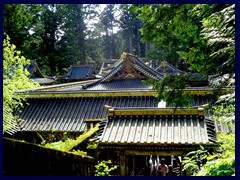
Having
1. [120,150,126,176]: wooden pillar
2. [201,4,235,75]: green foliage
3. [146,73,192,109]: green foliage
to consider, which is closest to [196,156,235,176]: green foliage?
[146,73,192,109]: green foliage

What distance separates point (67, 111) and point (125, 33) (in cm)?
2811

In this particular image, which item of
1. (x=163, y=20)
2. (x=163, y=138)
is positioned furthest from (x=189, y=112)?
(x=163, y=20)

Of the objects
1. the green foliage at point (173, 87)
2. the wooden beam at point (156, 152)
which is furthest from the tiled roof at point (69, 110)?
the green foliage at point (173, 87)

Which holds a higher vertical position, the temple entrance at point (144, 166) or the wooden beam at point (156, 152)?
the wooden beam at point (156, 152)

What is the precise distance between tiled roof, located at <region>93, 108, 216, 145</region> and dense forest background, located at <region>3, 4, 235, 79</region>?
4.51 ft

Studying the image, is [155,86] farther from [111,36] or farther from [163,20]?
[111,36]

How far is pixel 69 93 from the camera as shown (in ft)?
34.3

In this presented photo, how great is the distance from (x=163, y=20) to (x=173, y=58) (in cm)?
2749

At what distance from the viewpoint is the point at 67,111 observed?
32.6ft

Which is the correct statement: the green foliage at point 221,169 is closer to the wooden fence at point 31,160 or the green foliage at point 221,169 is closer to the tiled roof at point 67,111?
the wooden fence at point 31,160

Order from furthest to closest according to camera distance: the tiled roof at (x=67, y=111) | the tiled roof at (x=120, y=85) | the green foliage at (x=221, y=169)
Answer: the tiled roof at (x=120, y=85), the tiled roof at (x=67, y=111), the green foliage at (x=221, y=169)

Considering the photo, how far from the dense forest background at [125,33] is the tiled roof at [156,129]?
1.37 m

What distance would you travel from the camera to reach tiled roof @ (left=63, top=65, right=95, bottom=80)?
2842 cm

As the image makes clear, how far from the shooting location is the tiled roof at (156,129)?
5.50m
